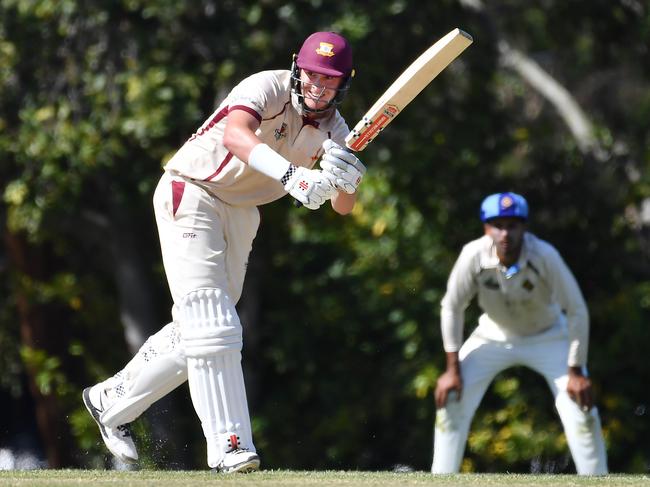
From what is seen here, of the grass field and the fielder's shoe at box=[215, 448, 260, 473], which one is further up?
the fielder's shoe at box=[215, 448, 260, 473]

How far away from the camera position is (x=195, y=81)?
11555 mm

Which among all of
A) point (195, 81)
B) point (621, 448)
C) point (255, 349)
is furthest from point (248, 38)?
point (621, 448)

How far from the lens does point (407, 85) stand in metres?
6.04

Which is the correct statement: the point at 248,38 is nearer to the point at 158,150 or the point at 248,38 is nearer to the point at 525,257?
the point at 158,150

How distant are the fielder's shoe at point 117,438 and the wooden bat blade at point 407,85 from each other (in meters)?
1.57

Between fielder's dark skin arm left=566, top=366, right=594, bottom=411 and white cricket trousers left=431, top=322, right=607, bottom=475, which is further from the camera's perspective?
white cricket trousers left=431, top=322, right=607, bottom=475

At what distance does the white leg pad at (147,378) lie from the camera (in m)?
6.20

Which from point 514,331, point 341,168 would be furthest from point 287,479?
point 514,331

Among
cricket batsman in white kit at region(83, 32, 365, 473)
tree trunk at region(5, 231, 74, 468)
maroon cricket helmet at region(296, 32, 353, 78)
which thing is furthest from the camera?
tree trunk at region(5, 231, 74, 468)

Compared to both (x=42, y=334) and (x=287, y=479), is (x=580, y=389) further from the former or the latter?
(x=42, y=334)

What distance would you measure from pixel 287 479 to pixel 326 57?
5.30ft

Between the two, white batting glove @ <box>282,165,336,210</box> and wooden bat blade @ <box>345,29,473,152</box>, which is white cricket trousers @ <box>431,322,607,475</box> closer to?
wooden bat blade @ <box>345,29,473,152</box>

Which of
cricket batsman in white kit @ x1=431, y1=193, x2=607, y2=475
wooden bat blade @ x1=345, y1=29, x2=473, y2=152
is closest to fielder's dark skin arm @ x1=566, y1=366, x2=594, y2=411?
cricket batsman in white kit @ x1=431, y1=193, x2=607, y2=475

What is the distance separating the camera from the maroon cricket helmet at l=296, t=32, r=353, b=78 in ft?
19.5
